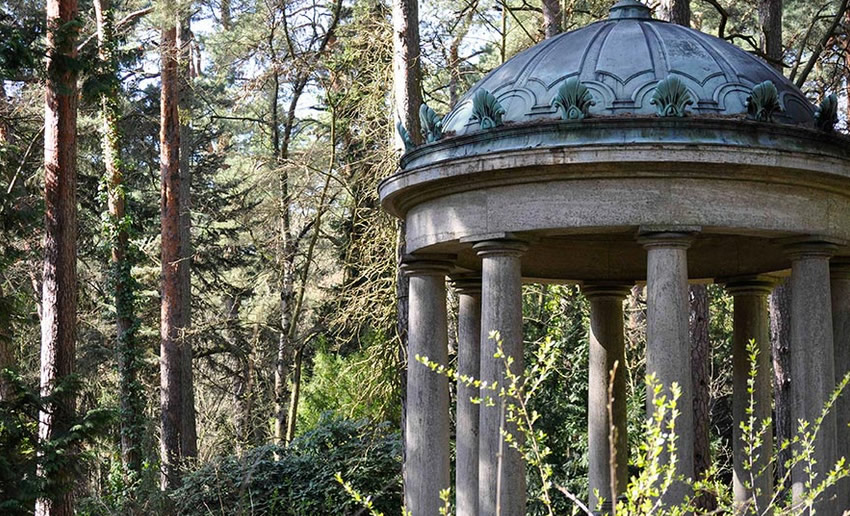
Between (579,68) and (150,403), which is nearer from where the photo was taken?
(579,68)

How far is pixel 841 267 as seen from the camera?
12.9 m

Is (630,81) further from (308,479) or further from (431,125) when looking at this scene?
(308,479)

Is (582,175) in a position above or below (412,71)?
below

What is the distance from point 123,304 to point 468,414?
19794 mm

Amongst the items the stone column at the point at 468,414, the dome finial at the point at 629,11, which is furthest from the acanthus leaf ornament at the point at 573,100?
the stone column at the point at 468,414

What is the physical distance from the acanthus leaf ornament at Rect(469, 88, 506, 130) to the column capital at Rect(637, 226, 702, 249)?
79.6 inches

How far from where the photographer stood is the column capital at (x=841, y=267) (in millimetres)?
12938

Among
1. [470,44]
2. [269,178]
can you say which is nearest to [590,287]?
[269,178]

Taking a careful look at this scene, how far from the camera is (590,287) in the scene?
16.7 meters

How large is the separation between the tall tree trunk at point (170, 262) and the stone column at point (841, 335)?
74.0ft

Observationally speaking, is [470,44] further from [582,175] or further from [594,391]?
[582,175]

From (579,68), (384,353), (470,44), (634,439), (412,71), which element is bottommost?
(634,439)

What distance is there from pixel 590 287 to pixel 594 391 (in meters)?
1.63

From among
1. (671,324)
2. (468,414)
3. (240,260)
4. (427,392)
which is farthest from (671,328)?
(240,260)
